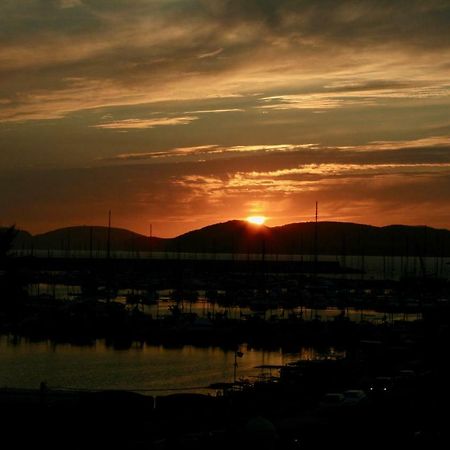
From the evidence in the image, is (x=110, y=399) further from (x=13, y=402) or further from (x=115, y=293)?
(x=115, y=293)

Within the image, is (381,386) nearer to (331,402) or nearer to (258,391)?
(331,402)

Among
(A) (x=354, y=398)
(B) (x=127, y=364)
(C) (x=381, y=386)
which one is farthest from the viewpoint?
(B) (x=127, y=364)

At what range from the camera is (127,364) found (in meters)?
39.3

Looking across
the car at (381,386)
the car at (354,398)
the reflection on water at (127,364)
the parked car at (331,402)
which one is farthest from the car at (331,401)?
the reflection on water at (127,364)

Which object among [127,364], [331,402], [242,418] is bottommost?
[127,364]

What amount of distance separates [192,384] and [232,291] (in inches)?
1533

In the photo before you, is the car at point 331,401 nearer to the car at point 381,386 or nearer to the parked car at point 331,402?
the parked car at point 331,402

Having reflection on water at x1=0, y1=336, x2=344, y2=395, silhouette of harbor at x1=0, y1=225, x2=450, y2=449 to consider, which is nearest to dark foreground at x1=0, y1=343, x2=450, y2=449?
silhouette of harbor at x1=0, y1=225, x2=450, y2=449

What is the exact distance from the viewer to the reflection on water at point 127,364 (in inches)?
1353

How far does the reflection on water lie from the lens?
34.4 m

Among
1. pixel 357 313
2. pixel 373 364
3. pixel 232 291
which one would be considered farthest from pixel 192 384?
pixel 232 291

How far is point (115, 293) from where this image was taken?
7550cm

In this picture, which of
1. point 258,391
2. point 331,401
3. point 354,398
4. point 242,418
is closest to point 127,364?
point 258,391

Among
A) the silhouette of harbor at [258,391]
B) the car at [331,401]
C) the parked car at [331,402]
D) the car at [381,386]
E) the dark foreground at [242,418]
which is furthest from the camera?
the car at [381,386]
